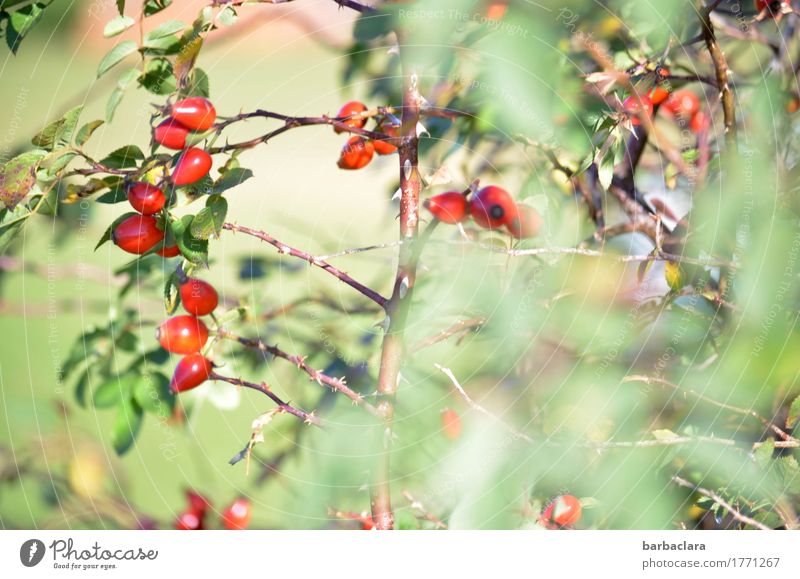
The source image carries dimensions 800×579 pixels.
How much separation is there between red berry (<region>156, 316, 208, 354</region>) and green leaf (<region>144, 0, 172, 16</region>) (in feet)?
A: 0.69

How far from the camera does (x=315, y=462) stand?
0.64 metres

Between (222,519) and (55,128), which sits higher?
(55,128)

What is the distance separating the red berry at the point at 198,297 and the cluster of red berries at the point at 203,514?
0.58 ft

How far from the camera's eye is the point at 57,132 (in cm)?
50

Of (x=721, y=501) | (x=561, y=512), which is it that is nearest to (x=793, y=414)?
(x=721, y=501)

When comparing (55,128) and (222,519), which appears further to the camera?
(222,519)

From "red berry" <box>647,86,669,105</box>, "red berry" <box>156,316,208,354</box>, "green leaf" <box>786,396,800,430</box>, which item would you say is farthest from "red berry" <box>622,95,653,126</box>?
"red berry" <box>156,316,208,354</box>

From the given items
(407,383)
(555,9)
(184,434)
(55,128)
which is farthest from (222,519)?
(555,9)

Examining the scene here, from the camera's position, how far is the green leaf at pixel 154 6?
500 millimetres

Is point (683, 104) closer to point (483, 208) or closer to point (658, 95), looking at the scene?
point (658, 95)

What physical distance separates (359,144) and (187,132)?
0.13 meters

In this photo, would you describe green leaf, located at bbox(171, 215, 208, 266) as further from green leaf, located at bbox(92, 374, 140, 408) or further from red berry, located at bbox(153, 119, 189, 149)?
green leaf, located at bbox(92, 374, 140, 408)
